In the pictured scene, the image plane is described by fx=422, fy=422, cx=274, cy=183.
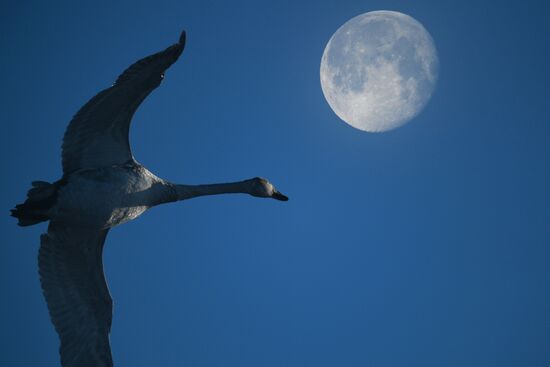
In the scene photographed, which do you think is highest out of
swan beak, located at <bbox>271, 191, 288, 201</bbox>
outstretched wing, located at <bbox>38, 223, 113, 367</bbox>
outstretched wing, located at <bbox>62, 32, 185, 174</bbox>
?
swan beak, located at <bbox>271, 191, 288, 201</bbox>

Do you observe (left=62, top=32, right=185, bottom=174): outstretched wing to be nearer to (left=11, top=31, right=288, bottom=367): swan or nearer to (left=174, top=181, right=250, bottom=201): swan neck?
(left=11, top=31, right=288, bottom=367): swan

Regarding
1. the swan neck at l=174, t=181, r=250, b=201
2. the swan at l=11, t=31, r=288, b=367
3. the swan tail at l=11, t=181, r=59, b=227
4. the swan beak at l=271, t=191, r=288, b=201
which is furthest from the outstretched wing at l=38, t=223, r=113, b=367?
the swan beak at l=271, t=191, r=288, b=201

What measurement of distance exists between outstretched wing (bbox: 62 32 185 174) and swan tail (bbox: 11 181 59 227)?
0.89m

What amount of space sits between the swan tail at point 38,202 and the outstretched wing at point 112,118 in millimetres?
893

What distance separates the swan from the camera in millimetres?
9246

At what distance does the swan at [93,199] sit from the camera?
925cm

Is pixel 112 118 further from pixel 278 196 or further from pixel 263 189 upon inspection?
pixel 278 196

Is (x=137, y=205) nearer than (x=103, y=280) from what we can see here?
Yes

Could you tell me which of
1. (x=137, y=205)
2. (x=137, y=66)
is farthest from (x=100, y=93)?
(x=137, y=205)

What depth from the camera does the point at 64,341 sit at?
33.5 feet

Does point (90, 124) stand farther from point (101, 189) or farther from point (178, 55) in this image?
point (178, 55)

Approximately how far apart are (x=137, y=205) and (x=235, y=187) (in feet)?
9.13

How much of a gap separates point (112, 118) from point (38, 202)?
96.6 inches

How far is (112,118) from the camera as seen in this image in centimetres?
985
